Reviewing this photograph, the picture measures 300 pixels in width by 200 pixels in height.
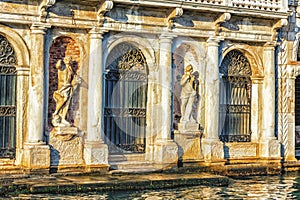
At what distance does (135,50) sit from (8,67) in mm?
3439

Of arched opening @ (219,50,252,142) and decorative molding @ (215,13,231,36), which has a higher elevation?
decorative molding @ (215,13,231,36)

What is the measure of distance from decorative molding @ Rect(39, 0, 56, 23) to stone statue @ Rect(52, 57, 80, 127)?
3.74ft

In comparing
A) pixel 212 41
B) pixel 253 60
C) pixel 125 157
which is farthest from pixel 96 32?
pixel 253 60

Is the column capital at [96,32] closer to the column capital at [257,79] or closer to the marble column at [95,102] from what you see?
the marble column at [95,102]

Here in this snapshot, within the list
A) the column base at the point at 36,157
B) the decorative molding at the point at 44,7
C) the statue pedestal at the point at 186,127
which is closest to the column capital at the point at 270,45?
the statue pedestal at the point at 186,127

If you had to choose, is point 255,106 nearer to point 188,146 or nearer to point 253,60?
point 253,60

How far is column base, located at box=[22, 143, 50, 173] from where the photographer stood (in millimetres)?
14117

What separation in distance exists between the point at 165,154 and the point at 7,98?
427 centimetres

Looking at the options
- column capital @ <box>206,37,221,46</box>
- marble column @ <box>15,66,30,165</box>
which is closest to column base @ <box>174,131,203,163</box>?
column capital @ <box>206,37,221,46</box>

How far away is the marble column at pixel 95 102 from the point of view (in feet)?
49.2

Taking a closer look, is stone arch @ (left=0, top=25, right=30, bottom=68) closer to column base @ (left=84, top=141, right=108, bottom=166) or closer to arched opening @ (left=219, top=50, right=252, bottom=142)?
column base @ (left=84, top=141, right=108, bottom=166)

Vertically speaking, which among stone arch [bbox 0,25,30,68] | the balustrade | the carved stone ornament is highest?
the balustrade

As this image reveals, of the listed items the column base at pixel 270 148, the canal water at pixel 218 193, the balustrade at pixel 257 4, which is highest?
the balustrade at pixel 257 4

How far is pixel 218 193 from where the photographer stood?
42.8 feet
